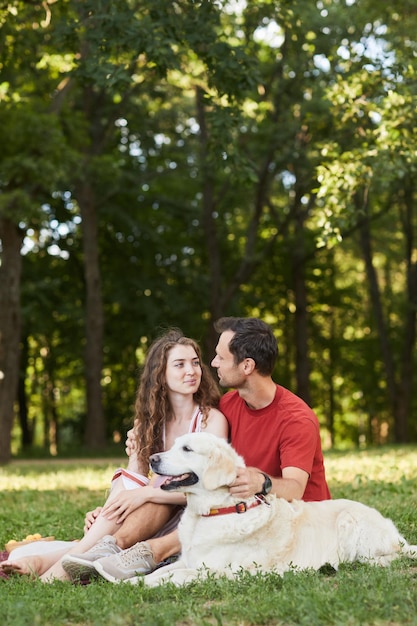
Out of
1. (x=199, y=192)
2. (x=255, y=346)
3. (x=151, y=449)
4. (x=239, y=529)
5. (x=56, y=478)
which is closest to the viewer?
(x=239, y=529)

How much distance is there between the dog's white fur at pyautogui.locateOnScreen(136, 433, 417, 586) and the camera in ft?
16.1

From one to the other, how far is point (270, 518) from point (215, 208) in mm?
19964

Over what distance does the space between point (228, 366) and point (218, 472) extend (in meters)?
0.90

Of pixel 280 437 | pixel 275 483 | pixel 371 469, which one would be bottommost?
pixel 371 469

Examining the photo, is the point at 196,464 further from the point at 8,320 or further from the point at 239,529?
the point at 8,320

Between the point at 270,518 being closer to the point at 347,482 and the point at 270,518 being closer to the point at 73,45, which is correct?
the point at 347,482

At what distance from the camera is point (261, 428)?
5.66 m

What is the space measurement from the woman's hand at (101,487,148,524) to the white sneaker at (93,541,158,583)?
0.75 ft

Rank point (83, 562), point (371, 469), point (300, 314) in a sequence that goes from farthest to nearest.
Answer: point (300, 314)
point (371, 469)
point (83, 562)

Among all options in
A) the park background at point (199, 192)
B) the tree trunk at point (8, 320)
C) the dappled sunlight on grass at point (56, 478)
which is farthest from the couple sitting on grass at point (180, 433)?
the tree trunk at point (8, 320)

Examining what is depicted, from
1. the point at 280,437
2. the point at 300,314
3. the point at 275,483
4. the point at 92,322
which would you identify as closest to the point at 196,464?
the point at 275,483

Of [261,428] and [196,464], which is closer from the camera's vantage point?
[196,464]

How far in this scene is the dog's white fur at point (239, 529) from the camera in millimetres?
4895

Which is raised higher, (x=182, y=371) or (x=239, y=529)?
(x=182, y=371)
